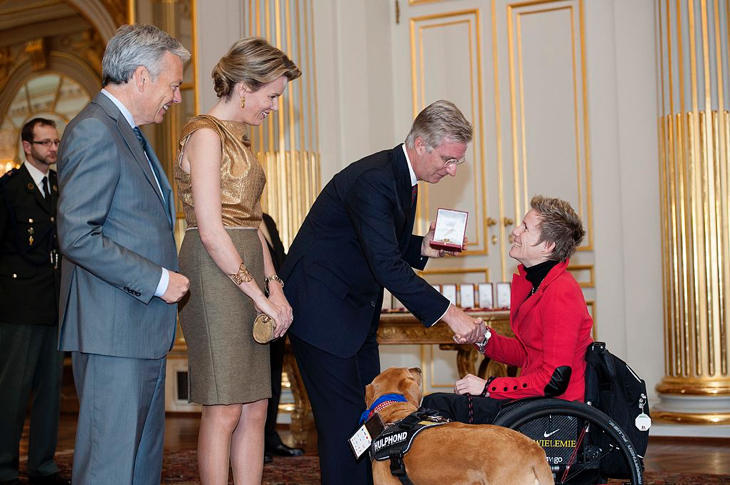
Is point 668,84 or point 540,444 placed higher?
point 668,84

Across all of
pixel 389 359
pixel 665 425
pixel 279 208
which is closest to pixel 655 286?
pixel 665 425

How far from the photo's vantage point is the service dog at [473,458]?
215 cm

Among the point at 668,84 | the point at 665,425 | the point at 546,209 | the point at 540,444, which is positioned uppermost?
the point at 668,84

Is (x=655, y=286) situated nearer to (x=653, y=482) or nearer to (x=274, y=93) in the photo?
(x=653, y=482)

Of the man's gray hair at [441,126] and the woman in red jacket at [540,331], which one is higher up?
the man's gray hair at [441,126]

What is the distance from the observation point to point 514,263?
608 centimetres

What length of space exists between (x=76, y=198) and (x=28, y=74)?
26.3 ft

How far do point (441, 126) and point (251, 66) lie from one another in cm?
57

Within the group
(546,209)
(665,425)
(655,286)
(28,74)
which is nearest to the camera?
(546,209)

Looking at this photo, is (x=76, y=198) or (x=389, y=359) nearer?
(x=76, y=198)

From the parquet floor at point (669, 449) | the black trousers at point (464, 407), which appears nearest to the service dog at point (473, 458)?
the black trousers at point (464, 407)

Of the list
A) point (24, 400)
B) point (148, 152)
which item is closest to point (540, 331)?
point (148, 152)

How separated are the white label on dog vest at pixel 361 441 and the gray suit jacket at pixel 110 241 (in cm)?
57

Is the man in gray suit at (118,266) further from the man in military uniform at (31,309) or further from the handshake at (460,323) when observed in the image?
the man in military uniform at (31,309)
